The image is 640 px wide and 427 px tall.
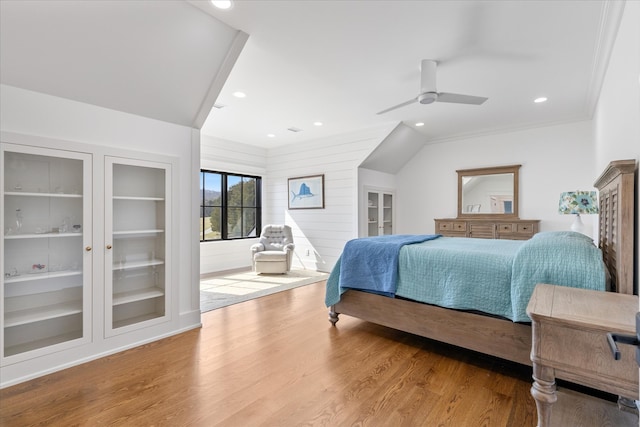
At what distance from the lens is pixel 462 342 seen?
7.52 ft

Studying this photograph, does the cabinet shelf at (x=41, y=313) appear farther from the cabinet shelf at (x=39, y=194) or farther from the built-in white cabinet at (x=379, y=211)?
the built-in white cabinet at (x=379, y=211)

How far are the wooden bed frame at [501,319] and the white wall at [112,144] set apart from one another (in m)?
1.57

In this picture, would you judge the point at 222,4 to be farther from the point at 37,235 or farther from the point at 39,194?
the point at 37,235

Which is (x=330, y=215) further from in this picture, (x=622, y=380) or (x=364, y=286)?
(x=622, y=380)

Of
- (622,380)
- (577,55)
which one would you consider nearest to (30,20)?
(622,380)

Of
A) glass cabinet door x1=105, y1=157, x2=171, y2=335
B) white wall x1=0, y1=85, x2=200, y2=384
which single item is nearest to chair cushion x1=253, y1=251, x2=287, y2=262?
white wall x1=0, y1=85, x2=200, y2=384

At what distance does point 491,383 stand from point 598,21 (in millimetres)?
2898

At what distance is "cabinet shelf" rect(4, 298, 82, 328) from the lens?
2.14m

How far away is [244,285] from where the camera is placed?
15.7 ft

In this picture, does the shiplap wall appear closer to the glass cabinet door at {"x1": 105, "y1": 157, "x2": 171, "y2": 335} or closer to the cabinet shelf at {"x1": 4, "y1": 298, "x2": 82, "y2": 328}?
the glass cabinet door at {"x1": 105, "y1": 157, "x2": 171, "y2": 335}

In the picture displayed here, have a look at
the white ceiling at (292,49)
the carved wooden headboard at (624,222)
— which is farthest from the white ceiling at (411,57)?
the carved wooden headboard at (624,222)

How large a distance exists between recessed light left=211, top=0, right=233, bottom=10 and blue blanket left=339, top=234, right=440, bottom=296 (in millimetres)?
2275

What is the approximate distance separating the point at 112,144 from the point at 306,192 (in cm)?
395

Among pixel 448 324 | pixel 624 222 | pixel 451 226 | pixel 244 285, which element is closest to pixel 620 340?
pixel 624 222
